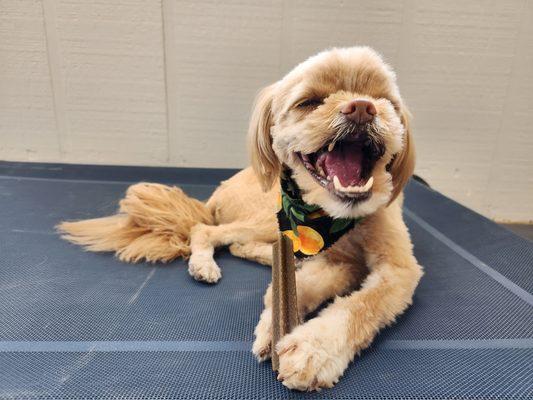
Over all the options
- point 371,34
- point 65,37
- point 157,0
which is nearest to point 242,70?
point 157,0

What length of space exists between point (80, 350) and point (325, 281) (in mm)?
602

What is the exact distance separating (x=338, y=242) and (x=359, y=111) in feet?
1.34

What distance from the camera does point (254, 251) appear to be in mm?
1313

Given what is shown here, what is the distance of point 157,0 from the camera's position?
7.57 feet

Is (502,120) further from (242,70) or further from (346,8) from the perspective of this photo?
(242,70)

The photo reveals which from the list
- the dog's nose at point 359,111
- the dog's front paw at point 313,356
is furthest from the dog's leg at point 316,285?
the dog's nose at point 359,111

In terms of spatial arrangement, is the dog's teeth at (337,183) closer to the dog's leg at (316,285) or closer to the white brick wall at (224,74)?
the dog's leg at (316,285)

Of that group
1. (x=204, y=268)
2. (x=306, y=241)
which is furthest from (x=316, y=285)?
(x=204, y=268)

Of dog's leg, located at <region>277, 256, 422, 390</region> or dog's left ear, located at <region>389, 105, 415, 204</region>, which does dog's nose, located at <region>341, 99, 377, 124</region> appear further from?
dog's leg, located at <region>277, 256, 422, 390</region>

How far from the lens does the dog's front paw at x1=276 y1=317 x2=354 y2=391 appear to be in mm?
670

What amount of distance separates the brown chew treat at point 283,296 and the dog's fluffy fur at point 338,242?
3 cm

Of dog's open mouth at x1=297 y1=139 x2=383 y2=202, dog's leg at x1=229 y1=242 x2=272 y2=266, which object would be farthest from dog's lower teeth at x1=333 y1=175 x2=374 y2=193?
dog's leg at x1=229 y1=242 x2=272 y2=266

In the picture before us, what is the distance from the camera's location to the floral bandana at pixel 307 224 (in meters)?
0.95

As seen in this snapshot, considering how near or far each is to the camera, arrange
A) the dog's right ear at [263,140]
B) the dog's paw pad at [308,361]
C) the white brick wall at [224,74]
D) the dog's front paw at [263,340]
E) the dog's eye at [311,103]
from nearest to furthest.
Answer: the dog's paw pad at [308,361]
the dog's front paw at [263,340]
the dog's eye at [311,103]
the dog's right ear at [263,140]
the white brick wall at [224,74]
